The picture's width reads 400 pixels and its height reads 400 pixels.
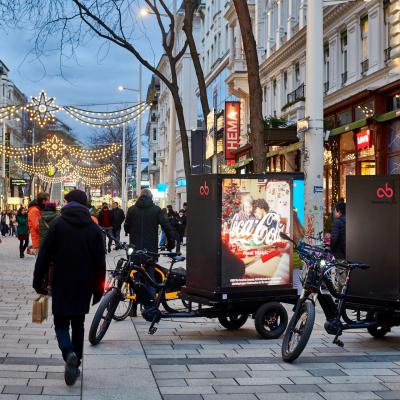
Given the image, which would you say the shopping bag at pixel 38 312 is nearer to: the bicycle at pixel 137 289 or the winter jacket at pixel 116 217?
the bicycle at pixel 137 289

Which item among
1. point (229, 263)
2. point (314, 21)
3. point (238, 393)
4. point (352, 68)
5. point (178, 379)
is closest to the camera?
point (238, 393)

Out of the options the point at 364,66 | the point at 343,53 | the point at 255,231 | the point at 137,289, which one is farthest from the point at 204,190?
the point at 343,53

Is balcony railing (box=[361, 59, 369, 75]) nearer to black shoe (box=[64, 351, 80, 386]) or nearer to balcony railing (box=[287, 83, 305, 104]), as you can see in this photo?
balcony railing (box=[287, 83, 305, 104])

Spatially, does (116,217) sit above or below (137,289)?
above

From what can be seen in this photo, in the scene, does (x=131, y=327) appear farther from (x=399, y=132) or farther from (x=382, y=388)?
(x=399, y=132)

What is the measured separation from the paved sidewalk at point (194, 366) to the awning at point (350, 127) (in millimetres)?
12658

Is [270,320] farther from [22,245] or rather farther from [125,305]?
[22,245]

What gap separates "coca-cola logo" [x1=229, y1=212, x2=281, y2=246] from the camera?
29.9 ft

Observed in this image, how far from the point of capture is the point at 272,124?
93.8 ft

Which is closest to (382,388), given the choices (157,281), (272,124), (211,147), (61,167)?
(157,281)

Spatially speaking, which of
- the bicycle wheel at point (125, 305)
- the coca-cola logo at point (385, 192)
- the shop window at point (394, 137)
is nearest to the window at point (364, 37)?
the shop window at point (394, 137)

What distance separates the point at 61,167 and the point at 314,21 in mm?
50490

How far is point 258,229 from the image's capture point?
9.30 meters

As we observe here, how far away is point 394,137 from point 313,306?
46.7 ft
